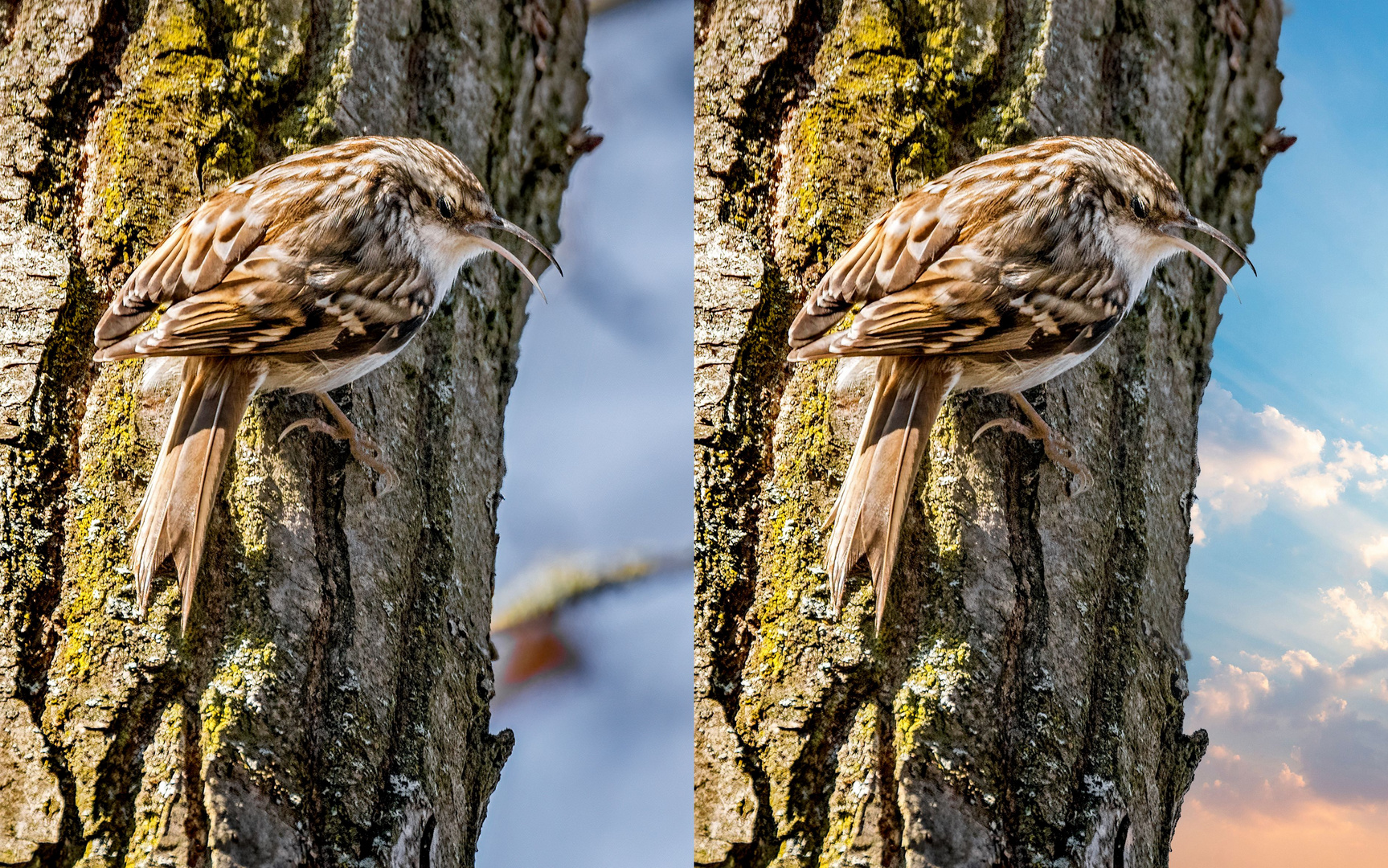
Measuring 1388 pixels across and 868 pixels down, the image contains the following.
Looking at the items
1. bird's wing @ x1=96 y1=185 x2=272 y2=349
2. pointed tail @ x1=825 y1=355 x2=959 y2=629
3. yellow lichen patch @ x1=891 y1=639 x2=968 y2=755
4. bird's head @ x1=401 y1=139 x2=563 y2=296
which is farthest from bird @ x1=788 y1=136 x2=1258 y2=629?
bird's wing @ x1=96 y1=185 x2=272 y2=349

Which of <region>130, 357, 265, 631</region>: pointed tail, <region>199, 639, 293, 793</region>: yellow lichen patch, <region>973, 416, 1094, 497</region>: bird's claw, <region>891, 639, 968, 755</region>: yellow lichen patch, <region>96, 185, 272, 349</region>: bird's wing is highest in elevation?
<region>96, 185, 272, 349</region>: bird's wing

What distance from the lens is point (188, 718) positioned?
153cm

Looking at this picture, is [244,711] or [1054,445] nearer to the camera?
[244,711]

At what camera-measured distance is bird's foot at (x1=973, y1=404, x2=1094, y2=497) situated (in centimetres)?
166

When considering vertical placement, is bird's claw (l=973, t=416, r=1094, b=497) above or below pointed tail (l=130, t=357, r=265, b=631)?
above

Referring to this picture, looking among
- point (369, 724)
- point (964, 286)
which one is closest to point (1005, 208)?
point (964, 286)

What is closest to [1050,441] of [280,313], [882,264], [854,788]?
[882,264]

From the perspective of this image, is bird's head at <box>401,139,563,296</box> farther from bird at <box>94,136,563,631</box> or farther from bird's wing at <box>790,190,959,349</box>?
bird's wing at <box>790,190,959,349</box>

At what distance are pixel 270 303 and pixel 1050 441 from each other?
1.28m

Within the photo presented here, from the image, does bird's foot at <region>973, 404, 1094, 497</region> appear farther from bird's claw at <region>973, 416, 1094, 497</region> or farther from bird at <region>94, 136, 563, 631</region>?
bird at <region>94, 136, 563, 631</region>

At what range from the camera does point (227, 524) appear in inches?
62.8

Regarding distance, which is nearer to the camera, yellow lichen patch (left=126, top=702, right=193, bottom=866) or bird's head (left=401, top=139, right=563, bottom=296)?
yellow lichen patch (left=126, top=702, right=193, bottom=866)

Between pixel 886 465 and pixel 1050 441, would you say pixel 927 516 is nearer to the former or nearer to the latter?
pixel 886 465

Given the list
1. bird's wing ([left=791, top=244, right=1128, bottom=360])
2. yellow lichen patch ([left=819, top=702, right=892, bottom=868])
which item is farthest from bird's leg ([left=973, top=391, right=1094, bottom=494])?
yellow lichen patch ([left=819, top=702, right=892, bottom=868])
